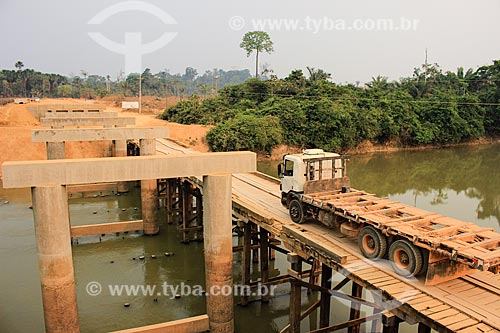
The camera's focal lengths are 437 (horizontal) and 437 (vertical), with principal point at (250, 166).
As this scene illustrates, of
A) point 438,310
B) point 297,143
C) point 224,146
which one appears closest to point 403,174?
point 297,143

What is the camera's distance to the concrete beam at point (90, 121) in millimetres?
20328

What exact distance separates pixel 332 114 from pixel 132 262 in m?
28.2

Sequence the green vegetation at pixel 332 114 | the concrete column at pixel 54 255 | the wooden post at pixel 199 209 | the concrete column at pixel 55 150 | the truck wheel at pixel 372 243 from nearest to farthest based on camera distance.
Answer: the truck wheel at pixel 372 243
the concrete column at pixel 54 255
the wooden post at pixel 199 209
the concrete column at pixel 55 150
the green vegetation at pixel 332 114

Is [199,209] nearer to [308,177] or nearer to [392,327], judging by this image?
[308,177]

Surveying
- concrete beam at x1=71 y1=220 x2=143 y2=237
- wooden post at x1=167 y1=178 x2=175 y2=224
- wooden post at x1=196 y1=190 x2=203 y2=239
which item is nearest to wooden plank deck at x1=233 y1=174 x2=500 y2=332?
wooden post at x1=196 y1=190 x2=203 y2=239

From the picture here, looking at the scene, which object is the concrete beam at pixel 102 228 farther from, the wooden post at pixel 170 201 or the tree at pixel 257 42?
the tree at pixel 257 42

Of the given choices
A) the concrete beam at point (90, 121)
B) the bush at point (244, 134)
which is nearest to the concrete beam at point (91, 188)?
the concrete beam at point (90, 121)

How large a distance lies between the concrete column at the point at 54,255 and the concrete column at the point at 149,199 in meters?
8.57

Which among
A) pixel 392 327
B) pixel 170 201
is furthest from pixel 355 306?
pixel 170 201

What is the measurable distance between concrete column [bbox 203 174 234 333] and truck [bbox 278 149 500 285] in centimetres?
191

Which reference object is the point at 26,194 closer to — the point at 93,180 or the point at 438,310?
the point at 93,180

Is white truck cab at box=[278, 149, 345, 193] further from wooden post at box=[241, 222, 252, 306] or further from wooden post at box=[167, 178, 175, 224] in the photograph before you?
wooden post at box=[167, 178, 175, 224]

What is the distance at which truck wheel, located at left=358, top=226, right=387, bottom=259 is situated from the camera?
26.9 feet

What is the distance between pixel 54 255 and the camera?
346 inches
